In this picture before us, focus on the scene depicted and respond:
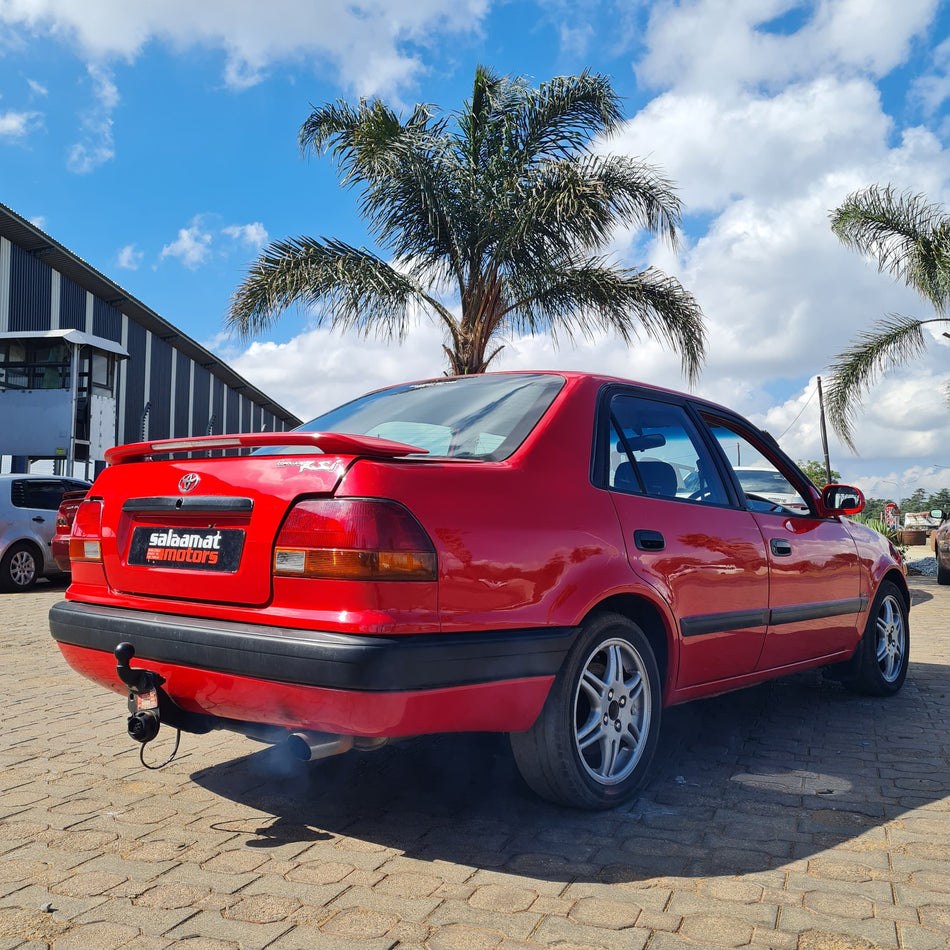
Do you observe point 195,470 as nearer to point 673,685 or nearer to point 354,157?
point 673,685

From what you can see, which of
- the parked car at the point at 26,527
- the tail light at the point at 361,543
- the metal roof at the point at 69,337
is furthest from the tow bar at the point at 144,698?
the metal roof at the point at 69,337

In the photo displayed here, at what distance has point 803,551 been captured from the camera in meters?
4.60

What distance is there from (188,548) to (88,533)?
68cm

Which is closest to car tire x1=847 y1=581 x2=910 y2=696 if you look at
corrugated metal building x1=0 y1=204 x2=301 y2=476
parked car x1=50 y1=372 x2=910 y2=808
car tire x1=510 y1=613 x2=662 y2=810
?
parked car x1=50 y1=372 x2=910 y2=808

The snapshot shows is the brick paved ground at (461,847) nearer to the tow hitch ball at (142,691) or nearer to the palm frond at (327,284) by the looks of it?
the tow hitch ball at (142,691)

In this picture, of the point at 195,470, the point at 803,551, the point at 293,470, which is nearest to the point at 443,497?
the point at 293,470

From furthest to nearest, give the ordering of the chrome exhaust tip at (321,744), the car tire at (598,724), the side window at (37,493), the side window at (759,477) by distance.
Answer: the side window at (37,493) → the side window at (759,477) → the car tire at (598,724) → the chrome exhaust tip at (321,744)

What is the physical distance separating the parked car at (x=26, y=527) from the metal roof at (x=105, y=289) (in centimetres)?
1365

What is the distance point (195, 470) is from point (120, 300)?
27.9 meters

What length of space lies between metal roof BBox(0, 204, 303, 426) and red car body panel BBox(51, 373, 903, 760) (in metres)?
22.9

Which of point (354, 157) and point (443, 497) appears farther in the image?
point (354, 157)

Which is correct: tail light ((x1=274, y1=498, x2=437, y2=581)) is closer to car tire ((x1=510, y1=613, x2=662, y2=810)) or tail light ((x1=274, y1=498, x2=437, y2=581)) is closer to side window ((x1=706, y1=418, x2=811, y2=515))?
car tire ((x1=510, y1=613, x2=662, y2=810))

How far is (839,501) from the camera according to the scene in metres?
4.94

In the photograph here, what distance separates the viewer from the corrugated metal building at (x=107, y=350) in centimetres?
1681
